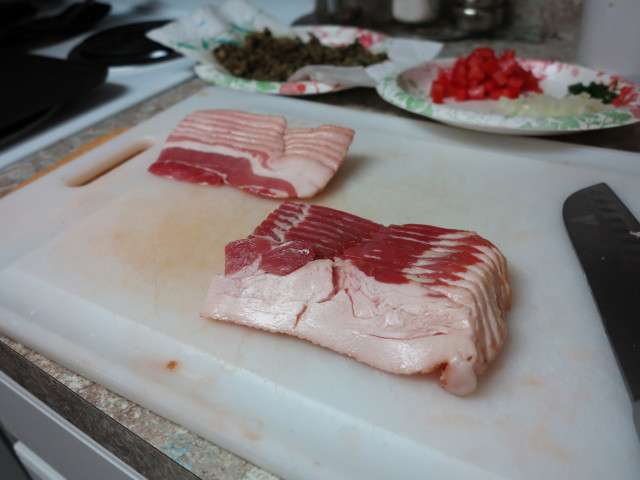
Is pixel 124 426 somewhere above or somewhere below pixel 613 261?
below

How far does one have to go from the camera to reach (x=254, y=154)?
214 cm

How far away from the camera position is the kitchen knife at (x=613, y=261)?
128 cm

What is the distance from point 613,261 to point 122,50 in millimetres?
3474

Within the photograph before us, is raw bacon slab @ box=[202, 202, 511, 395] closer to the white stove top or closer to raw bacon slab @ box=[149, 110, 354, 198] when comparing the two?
raw bacon slab @ box=[149, 110, 354, 198]

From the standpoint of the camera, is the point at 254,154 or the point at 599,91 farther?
the point at 599,91

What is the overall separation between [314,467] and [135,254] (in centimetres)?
104

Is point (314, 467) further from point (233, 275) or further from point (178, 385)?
point (233, 275)

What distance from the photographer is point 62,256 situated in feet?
5.92

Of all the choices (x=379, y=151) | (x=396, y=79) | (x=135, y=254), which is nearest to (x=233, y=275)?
(x=135, y=254)

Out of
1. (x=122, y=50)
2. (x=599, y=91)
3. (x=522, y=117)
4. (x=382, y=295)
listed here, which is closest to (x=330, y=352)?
(x=382, y=295)

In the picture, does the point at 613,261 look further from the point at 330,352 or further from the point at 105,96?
A: the point at 105,96

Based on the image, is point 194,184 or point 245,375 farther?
point 194,184

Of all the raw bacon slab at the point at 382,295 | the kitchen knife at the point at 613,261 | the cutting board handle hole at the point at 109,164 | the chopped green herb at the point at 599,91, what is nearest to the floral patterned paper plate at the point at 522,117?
the chopped green herb at the point at 599,91

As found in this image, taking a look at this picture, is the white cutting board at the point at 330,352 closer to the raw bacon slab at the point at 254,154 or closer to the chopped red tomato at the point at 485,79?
the raw bacon slab at the point at 254,154
